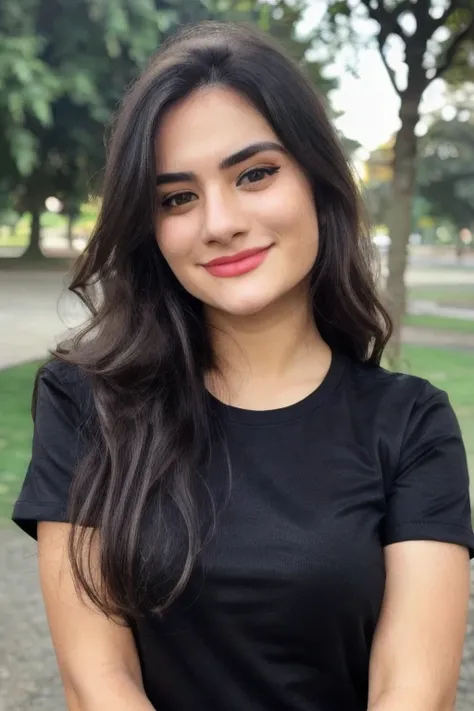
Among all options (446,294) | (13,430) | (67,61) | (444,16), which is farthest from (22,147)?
(444,16)

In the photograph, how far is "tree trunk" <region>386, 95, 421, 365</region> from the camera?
6383mm

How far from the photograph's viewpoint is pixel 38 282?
21531mm

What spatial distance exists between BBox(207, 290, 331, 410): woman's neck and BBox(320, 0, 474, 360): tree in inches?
169

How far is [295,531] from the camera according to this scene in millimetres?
1431

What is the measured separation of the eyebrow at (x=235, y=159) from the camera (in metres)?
1.54

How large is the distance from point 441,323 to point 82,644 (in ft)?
40.8

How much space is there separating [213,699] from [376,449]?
493mm

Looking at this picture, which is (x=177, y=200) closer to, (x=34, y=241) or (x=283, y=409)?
(x=283, y=409)

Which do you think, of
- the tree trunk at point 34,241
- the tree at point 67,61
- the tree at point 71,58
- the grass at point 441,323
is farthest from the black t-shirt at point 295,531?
the tree trunk at point 34,241

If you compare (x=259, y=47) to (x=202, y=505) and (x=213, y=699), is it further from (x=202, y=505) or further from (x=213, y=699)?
(x=213, y=699)

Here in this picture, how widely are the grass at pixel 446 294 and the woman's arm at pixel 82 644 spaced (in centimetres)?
1594

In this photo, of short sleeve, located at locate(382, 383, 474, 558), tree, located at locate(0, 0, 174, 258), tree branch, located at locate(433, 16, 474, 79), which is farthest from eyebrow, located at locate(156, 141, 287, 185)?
tree, located at locate(0, 0, 174, 258)

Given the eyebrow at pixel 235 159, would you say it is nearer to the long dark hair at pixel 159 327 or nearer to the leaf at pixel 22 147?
the long dark hair at pixel 159 327

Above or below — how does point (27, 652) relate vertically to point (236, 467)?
below
